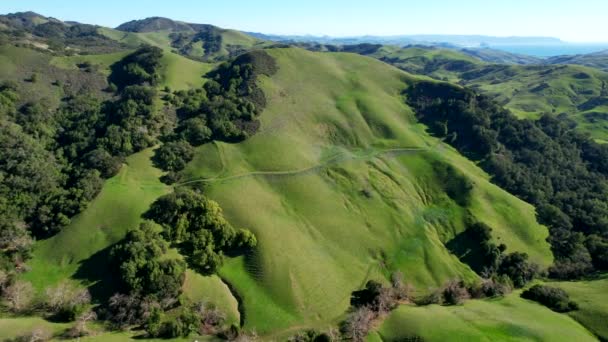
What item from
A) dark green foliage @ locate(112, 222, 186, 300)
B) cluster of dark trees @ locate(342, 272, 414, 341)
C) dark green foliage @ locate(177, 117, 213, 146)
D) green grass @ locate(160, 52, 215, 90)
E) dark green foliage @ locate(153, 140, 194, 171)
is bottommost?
cluster of dark trees @ locate(342, 272, 414, 341)

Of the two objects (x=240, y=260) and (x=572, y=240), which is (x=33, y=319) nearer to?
(x=240, y=260)

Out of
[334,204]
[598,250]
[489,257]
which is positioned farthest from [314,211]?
[598,250]

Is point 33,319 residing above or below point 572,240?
above

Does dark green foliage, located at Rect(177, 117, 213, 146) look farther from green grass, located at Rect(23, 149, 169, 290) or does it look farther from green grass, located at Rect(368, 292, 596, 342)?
green grass, located at Rect(368, 292, 596, 342)

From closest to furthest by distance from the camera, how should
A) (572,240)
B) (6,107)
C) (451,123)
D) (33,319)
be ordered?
(33,319)
(572,240)
(6,107)
(451,123)

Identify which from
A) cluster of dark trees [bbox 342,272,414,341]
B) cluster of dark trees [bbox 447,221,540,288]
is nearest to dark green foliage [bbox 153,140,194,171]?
cluster of dark trees [bbox 342,272,414,341]

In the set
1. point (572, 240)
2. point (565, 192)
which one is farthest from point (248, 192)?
point (565, 192)
